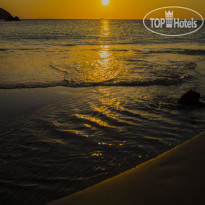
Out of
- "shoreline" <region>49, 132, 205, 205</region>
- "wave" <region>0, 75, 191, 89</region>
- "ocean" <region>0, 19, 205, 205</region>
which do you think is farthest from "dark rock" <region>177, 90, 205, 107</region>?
"shoreline" <region>49, 132, 205, 205</region>

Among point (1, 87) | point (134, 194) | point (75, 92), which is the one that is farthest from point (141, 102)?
point (1, 87)

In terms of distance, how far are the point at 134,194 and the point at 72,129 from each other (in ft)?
9.01

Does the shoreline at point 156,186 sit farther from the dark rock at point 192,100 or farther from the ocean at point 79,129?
the dark rock at point 192,100

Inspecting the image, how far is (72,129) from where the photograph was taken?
4.91 m

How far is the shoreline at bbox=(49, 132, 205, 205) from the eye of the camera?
2.28 m

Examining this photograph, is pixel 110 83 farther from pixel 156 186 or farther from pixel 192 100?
pixel 156 186

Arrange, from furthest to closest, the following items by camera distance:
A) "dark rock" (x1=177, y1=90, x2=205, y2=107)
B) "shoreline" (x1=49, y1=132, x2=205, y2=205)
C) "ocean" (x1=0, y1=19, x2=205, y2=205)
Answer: "dark rock" (x1=177, y1=90, x2=205, y2=107) → "ocean" (x1=0, y1=19, x2=205, y2=205) → "shoreline" (x1=49, y1=132, x2=205, y2=205)

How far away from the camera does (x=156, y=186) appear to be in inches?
98.5

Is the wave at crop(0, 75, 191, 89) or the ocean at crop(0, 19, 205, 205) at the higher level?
the wave at crop(0, 75, 191, 89)

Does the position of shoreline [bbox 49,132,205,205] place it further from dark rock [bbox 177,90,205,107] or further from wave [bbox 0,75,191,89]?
wave [bbox 0,75,191,89]

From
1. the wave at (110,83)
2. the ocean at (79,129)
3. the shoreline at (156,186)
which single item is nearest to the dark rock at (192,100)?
the ocean at (79,129)

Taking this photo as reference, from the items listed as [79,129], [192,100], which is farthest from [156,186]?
[192,100]

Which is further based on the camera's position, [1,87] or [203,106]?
[1,87]

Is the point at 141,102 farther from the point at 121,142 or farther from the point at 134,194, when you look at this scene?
the point at 134,194
